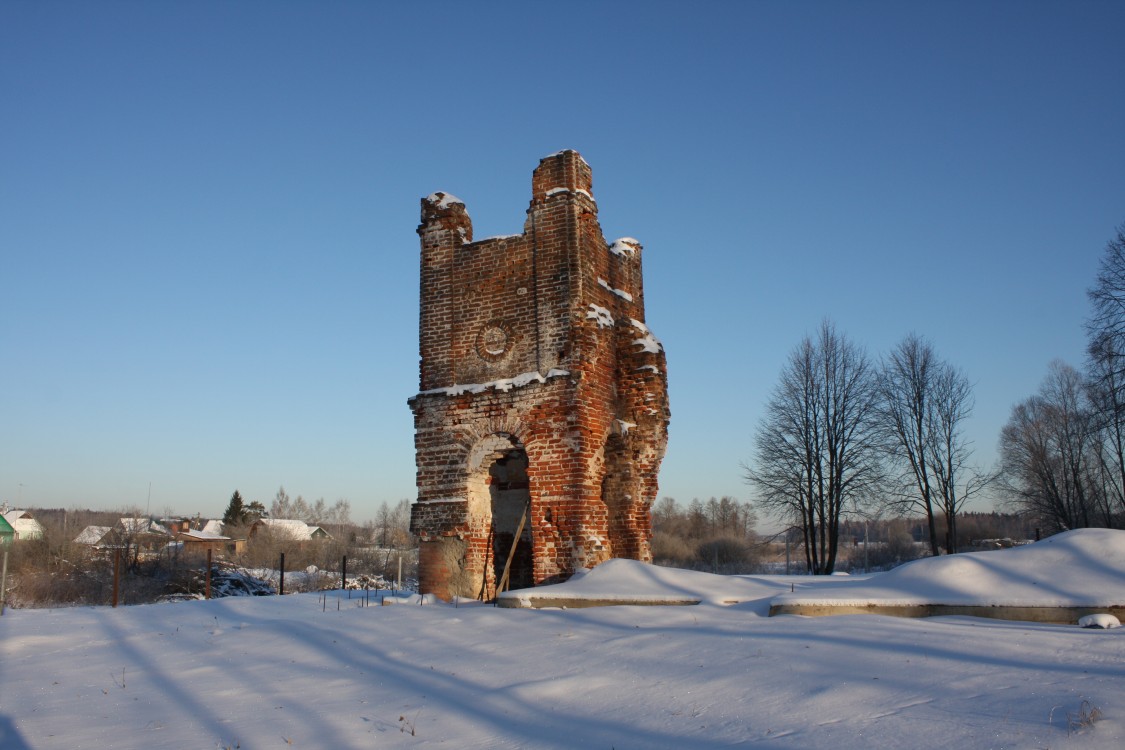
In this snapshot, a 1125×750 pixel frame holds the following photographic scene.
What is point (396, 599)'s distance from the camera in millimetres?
11391

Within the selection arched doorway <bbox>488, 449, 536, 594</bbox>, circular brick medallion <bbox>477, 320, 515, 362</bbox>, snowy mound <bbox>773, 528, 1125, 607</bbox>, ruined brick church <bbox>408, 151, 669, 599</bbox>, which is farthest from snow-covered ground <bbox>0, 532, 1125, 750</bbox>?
arched doorway <bbox>488, 449, 536, 594</bbox>

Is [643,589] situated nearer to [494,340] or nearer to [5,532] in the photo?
[494,340]

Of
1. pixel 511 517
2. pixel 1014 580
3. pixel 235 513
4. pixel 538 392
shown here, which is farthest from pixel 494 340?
pixel 235 513

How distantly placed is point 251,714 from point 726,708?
301 cm

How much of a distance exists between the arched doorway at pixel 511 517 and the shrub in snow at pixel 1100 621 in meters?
8.58

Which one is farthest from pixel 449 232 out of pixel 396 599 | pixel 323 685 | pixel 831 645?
pixel 831 645

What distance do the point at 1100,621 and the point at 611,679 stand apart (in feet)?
13.2

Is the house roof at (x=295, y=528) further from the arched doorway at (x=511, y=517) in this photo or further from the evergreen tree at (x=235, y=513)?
the arched doorway at (x=511, y=517)

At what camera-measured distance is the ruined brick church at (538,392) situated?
1114 cm

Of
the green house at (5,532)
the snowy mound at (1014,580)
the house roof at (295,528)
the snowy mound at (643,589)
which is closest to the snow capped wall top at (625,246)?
the snowy mound at (643,589)

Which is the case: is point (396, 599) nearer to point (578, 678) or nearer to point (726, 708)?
point (578, 678)

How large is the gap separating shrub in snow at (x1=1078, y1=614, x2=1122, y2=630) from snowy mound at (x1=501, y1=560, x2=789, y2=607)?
2.95 m

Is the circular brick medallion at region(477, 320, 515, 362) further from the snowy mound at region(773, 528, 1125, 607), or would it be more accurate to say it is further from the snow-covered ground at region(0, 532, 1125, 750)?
the snowy mound at region(773, 528, 1125, 607)

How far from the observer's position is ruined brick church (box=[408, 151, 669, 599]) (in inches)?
439
